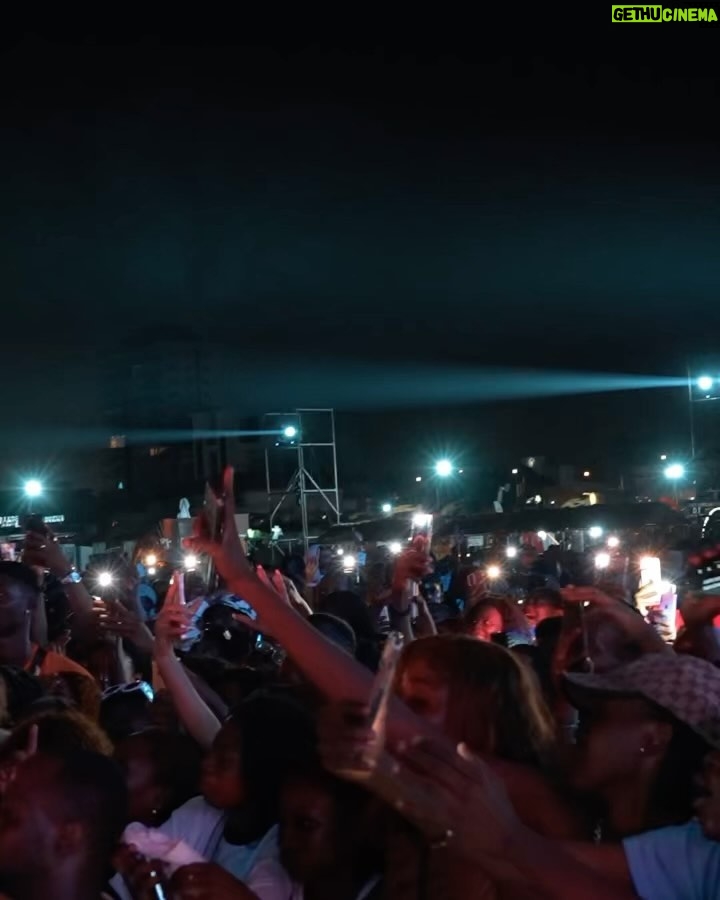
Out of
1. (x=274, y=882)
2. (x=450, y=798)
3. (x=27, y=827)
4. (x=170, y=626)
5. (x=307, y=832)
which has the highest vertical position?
(x=450, y=798)

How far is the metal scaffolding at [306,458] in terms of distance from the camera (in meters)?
22.6

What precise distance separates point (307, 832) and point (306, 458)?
31.9 m

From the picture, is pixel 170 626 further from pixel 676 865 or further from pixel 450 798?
pixel 450 798

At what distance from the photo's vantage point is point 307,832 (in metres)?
2.78

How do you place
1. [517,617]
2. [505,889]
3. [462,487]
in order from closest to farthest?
1. [505,889]
2. [517,617]
3. [462,487]

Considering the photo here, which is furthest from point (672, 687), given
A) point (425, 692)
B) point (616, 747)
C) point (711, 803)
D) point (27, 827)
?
point (27, 827)

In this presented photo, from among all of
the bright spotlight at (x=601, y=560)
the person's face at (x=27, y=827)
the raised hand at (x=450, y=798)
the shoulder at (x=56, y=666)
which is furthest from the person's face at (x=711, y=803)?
the bright spotlight at (x=601, y=560)

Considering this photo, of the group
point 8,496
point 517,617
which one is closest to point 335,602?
point 517,617

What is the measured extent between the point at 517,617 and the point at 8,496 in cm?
3438

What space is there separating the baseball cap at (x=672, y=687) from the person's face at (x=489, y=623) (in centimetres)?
403

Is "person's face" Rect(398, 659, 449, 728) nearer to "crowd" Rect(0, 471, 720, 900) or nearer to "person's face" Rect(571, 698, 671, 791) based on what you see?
"crowd" Rect(0, 471, 720, 900)

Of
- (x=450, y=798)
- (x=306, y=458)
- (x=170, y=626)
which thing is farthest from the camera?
(x=306, y=458)

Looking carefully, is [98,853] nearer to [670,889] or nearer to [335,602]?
[670,889]

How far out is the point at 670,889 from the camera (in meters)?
2.41
